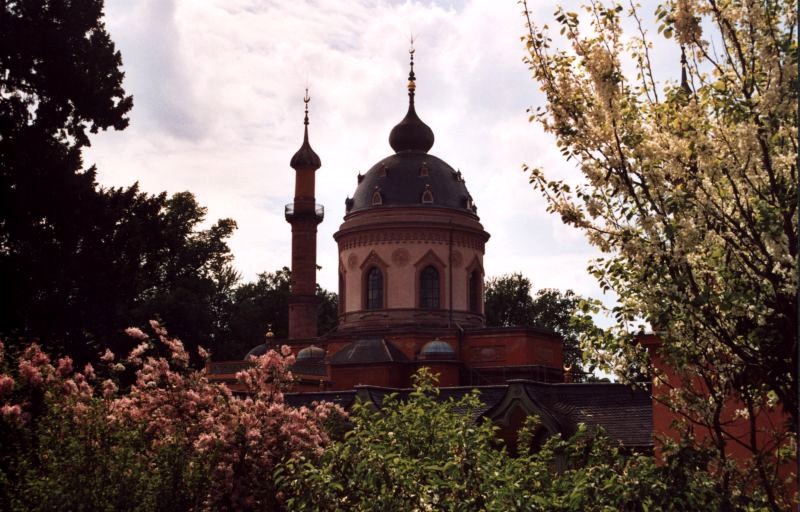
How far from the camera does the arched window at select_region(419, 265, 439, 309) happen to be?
46375 millimetres

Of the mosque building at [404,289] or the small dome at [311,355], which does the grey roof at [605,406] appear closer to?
the mosque building at [404,289]

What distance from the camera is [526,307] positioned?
69812 millimetres

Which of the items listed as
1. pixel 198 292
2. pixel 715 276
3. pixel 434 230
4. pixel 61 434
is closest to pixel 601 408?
pixel 61 434

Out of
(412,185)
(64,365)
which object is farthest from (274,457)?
(412,185)

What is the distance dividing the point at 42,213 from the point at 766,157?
13259 millimetres

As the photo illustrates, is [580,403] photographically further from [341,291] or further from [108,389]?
[341,291]

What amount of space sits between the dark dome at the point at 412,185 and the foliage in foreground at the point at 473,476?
1439 inches

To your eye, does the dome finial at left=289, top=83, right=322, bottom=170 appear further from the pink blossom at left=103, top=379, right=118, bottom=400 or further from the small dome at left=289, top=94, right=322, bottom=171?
the pink blossom at left=103, top=379, right=118, bottom=400

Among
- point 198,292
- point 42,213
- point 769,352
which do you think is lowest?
point 769,352

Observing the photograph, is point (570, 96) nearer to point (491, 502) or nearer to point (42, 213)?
point (491, 502)

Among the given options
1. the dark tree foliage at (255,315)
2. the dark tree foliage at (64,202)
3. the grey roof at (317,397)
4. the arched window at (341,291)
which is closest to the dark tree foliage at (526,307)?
the dark tree foliage at (255,315)

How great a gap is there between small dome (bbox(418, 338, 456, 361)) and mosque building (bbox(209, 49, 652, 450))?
1.6 inches

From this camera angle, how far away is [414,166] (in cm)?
4841

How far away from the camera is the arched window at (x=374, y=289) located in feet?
153
